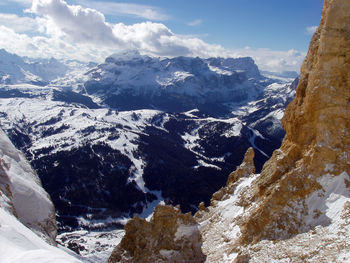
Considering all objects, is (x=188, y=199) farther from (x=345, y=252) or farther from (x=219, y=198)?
(x=345, y=252)

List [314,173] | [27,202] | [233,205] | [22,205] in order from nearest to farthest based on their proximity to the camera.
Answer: [314,173] → [22,205] → [27,202] → [233,205]

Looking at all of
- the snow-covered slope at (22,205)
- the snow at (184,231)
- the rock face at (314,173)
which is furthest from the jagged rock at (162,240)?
the snow-covered slope at (22,205)

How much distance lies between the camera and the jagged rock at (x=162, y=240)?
101 feet

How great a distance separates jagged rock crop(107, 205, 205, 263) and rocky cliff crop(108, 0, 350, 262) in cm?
262

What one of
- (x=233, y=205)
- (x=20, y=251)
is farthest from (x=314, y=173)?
(x=20, y=251)

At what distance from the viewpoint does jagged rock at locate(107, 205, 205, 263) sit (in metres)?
30.9

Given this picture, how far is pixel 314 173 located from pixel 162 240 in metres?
17.5

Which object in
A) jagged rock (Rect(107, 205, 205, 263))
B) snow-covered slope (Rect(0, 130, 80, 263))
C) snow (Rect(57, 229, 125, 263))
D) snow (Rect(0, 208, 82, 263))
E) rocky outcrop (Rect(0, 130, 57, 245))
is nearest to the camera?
snow (Rect(0, 208, 82, 263))

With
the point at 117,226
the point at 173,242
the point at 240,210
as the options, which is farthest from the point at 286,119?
the point at 117,226

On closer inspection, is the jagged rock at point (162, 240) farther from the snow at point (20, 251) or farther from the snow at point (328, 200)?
the snow at point (328, 200)

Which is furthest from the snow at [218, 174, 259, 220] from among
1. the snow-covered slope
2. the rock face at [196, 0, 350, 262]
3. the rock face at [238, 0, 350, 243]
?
the snow-covered slope

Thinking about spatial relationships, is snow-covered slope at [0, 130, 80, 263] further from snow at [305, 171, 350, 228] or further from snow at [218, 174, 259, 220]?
snow at [305, 171, 350, 228]

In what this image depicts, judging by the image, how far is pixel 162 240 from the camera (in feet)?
105

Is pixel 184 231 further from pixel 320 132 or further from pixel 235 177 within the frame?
pixel 235 177
